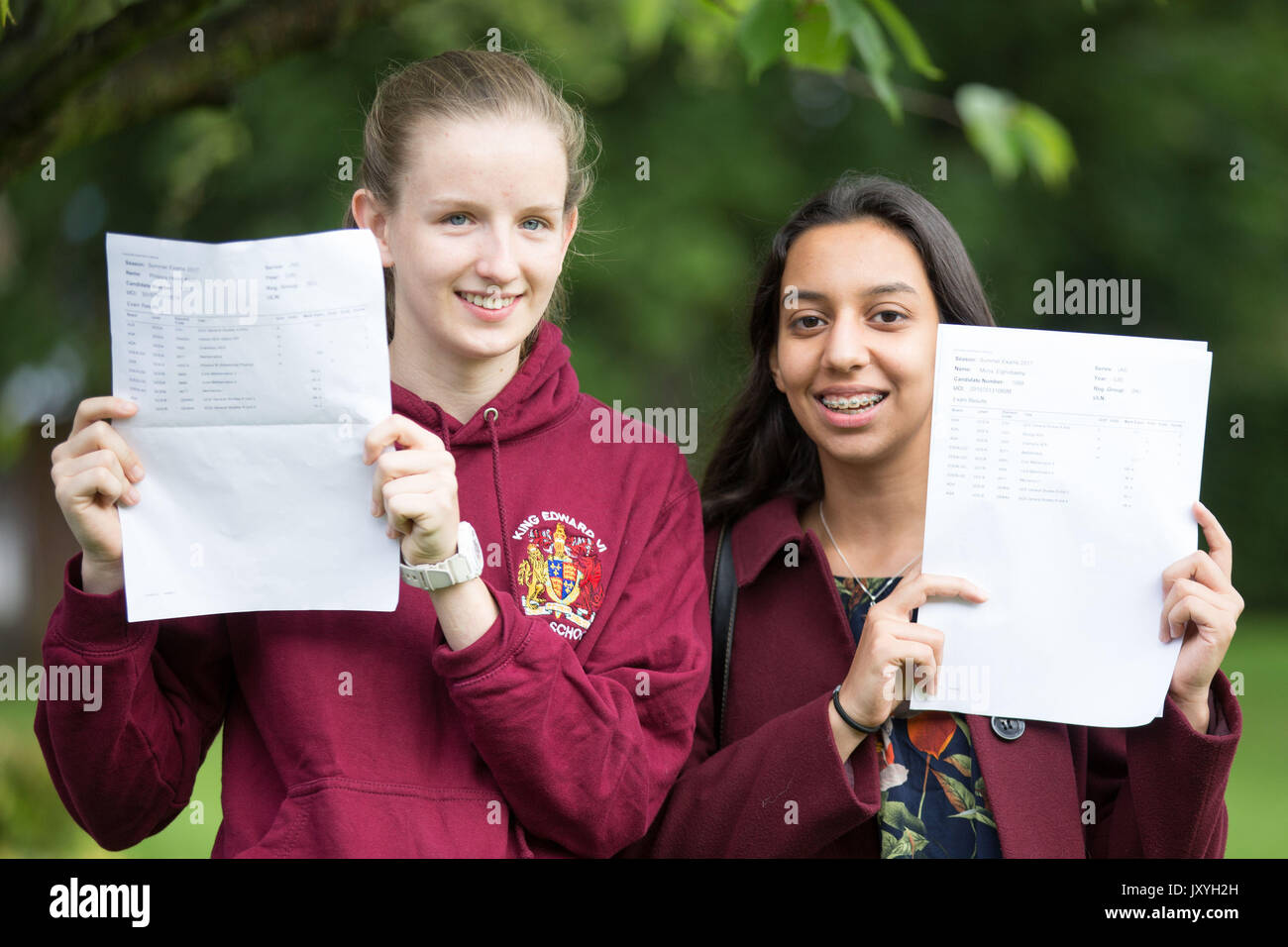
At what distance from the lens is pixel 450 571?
2.27 m

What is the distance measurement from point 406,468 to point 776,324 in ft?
3.68

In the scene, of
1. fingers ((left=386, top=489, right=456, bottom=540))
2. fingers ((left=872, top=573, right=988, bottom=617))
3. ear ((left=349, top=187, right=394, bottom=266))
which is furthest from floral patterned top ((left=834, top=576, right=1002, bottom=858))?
ear ((left=349, top=187, right=394, bottom=266))

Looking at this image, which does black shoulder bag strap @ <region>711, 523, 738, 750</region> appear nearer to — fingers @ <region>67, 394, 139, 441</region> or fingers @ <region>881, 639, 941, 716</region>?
fingers @ <region>881, 639, 941, 716</region>

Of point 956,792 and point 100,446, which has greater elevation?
point 100,446

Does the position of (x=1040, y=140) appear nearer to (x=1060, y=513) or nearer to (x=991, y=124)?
(x=991, y=124)

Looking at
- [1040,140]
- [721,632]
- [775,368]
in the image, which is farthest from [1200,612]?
[1040,140]

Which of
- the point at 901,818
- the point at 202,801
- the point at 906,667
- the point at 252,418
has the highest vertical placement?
the point at 252,418

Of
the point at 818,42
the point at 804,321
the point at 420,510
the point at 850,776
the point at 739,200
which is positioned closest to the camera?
the point at 420,510

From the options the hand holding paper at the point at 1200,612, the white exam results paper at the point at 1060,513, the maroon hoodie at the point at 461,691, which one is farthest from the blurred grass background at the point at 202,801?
the hand holding paper at the point at 1200,612

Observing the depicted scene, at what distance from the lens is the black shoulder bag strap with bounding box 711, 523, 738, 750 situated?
2.91 metres

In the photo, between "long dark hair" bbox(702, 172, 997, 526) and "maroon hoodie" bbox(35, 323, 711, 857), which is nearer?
"maroon hoodie" bbox(35, 323, 711, 857)

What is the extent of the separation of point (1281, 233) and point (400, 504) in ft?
48.2

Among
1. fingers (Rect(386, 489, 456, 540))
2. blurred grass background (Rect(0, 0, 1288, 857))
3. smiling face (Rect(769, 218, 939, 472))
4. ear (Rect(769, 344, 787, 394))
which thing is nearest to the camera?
fingers (Rect(386, 489, 456, 540))

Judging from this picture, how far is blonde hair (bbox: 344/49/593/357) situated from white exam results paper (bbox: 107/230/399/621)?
307mm
